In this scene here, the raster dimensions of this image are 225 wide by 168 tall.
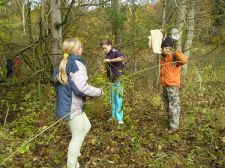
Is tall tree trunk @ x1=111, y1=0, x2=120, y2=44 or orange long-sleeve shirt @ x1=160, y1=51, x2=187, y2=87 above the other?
tall tree trunk @ x1=111, y1=0, x2=120, y2=44

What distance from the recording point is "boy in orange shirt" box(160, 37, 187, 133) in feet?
20.2

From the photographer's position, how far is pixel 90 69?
9.16m

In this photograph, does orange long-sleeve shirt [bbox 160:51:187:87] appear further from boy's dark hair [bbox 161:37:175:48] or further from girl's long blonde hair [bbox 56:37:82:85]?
girl's long blonde hair [bbox 56:37:82:85]

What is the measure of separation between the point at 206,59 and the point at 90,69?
9.54 metres

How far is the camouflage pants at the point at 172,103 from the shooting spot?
642 centimetres

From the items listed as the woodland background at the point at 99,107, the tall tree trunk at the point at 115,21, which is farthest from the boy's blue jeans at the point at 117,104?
the tall tree trunk at the point at 115,21

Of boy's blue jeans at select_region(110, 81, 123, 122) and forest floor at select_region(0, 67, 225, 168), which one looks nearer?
forest floor at select_region(0, 67, 225, 168)

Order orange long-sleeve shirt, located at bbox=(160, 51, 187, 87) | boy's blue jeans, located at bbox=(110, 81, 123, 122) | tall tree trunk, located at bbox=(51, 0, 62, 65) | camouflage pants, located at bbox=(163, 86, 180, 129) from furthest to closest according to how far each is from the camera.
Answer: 1. tall tree trunk, located at bbox=(51, 0, 62, 65)
2. boy's blue jeans, located at bbox=(110, 81, 123, 122)
3. camouflage pants, located at bbox=(163, 86, 180, 129)
4. orange long-sleeve shirt, located at bbox=(160, 51, 187, 87)

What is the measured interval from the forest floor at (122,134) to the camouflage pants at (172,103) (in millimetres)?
237

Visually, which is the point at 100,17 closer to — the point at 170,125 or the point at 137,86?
the point at 137,86

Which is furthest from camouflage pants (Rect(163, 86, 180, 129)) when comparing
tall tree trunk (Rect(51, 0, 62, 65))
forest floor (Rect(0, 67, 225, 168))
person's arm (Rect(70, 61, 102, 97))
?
tall tree trunk (Rect(51, 0, 62, 65))

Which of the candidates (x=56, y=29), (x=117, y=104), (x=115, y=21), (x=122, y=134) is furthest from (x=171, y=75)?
(x=115, y=21)

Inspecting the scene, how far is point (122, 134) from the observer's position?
6.59 m

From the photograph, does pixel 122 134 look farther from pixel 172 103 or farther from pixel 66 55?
pixel 66 55
